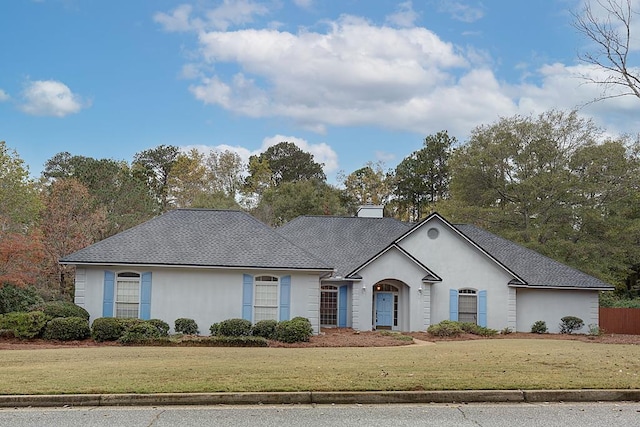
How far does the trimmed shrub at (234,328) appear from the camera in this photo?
21.8 meters

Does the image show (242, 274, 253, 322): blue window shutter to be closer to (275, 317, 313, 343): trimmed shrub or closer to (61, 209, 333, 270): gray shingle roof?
(61, 209, 333, 270): gray shingle roof

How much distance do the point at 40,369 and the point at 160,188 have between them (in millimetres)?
51626

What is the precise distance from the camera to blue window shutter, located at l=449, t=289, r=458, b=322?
28656 millimetres

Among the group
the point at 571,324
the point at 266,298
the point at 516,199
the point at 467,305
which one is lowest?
the point at 571,324

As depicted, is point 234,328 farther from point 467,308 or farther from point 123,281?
point 467,308

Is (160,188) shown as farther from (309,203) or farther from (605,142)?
(605,142)

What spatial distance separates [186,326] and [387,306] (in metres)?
9.62

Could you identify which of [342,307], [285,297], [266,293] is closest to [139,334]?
[266,293]

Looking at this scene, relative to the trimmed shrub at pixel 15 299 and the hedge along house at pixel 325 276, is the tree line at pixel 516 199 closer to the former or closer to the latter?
the trimmed shrub at pixel 15 299

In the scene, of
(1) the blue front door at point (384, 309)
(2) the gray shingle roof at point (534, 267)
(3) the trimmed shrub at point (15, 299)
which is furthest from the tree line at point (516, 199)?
(1) the blue front door at point (384, 309)

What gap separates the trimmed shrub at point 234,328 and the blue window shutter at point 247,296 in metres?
1.79

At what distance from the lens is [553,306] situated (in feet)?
96.1

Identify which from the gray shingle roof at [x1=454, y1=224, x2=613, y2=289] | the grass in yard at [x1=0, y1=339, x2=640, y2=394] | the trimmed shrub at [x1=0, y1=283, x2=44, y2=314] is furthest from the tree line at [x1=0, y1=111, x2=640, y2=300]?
the grass in yard at [x1=0, y1=339, x2=640, y2=394]

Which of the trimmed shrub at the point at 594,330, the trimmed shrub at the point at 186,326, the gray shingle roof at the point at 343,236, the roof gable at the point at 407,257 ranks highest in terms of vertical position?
the gray shingle roof at the point at 343,236
